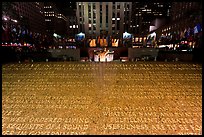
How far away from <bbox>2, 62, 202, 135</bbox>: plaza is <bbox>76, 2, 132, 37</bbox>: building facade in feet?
91.8

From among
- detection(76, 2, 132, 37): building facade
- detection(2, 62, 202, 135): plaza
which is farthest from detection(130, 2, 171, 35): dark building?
detection(2, 62, 202, 135): plaza

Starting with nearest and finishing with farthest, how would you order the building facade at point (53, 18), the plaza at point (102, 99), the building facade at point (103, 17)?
the plaza at point (102, 99), the building facade at point (103, 17), the building facade at point (53, 18)

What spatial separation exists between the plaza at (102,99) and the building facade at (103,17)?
28.0 m

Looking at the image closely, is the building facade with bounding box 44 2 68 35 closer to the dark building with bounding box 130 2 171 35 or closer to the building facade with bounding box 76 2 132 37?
the building facade with bounding box 76 2 132 37

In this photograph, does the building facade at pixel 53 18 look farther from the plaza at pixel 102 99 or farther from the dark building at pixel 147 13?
the plaza at pixel 102 99

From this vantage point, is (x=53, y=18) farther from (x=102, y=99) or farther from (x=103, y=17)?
(x=102, y=99)

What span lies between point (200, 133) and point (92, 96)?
767 millimetres

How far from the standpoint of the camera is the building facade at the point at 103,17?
2898 cm

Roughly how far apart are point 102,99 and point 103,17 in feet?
97.2

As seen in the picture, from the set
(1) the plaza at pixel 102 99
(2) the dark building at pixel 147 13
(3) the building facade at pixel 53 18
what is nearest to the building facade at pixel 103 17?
(3) the building facade at pixel 53 18

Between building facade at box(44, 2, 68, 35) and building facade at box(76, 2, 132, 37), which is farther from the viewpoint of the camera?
building facade at box(44, 2, 68, 35)

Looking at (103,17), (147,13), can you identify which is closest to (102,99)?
(103,17)

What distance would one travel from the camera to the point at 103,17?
29547mm

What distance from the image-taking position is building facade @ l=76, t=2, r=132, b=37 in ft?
A: 95.1
